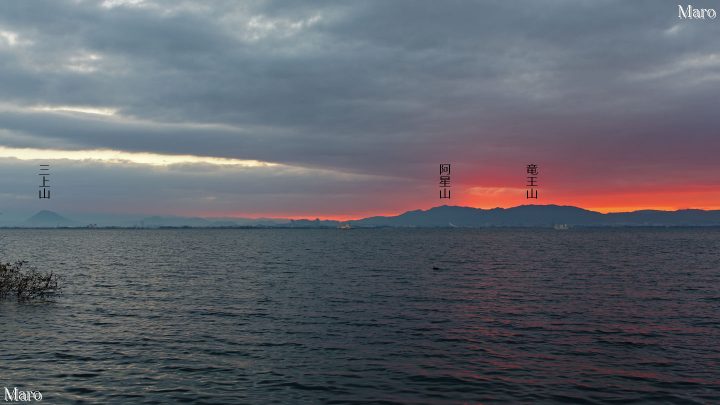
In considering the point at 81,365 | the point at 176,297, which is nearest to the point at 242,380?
the point at 81,365

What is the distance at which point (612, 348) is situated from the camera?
35.4 m

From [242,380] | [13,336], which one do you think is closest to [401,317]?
[242,380]

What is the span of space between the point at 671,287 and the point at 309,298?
4972 cm

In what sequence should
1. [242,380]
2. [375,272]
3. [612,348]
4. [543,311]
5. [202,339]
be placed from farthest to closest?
[375,272] < [543,311] < [202,339] < [612,348] < [242,380]

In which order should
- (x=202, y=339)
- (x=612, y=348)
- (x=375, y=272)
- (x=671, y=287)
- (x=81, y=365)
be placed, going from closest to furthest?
(x=81, y=365), (x=612, y=348), (x=202, y=339), (x=671, y=287), (x=375, y=272)

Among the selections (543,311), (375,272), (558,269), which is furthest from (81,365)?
(558,269)

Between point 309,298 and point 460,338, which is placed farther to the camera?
point 309,298

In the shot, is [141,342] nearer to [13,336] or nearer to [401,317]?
[13,336]

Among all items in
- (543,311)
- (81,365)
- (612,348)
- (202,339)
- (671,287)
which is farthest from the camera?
(671,287)

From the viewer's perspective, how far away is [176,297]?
60031mm

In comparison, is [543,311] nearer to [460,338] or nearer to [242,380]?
[460,338]

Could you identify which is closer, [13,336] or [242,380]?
[242,380]

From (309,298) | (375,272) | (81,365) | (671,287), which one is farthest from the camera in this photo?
(375,272)

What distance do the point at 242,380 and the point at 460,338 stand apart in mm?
17580
